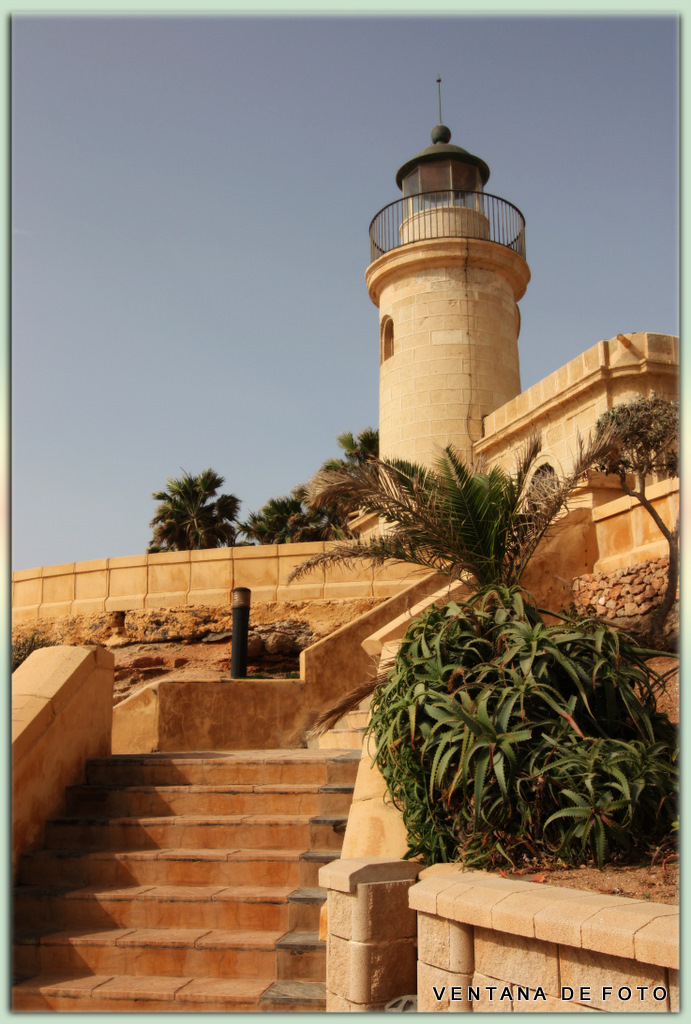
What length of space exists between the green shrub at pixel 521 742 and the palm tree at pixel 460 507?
219 centimetres

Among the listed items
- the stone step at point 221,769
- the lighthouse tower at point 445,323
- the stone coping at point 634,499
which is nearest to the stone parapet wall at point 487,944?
the stone step at point 221,769

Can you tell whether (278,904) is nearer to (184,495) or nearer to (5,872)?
(5,872)

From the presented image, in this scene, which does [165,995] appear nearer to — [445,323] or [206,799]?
[206,799]

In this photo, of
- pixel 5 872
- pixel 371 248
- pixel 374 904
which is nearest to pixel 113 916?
pixel 5 872

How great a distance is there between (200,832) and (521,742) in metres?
2.57

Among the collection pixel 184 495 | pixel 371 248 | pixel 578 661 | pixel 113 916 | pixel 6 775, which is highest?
pixel 371 248

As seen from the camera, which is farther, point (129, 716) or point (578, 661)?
point (129, 716)

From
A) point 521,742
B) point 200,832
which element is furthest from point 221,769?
point 521,742

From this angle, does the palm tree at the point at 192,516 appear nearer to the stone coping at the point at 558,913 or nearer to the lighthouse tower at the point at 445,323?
the lighthouse tower at the point at 445,323

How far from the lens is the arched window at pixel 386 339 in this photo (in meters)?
19.0

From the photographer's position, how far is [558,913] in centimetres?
312

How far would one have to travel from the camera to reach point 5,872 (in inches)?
160

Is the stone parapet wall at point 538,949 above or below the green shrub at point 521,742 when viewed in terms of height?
below

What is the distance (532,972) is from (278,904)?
2161 millimetres
